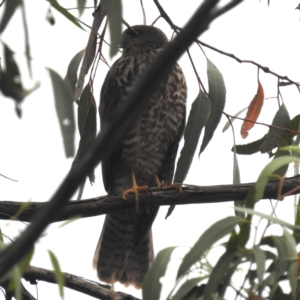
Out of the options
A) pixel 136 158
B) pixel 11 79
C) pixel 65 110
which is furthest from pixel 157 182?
pixel 11 79

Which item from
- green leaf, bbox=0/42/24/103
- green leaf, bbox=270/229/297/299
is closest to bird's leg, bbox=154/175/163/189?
green leaf, bbox=270/229/297/299

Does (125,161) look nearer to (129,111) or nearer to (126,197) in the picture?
(126,197)

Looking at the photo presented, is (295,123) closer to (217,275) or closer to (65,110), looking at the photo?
(217,275)

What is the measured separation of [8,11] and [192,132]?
153 cm

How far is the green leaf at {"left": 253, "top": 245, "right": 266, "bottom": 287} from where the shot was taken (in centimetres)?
148

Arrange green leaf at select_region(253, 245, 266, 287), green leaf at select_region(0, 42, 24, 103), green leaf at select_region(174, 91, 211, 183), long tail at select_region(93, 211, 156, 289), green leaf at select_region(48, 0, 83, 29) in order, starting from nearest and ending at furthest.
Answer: green leaf at select_region(0, 42, 24, 103), green leaf at select_region(253, 245, 266, 287), green leaf at select_region(48, 0, 83, 29), green leaf at select_region(174, 91, 211, 183), long tail at select_region(93, 211, 156, 289)

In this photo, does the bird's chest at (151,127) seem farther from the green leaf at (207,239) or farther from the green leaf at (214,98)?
the green leaf at (207,239)

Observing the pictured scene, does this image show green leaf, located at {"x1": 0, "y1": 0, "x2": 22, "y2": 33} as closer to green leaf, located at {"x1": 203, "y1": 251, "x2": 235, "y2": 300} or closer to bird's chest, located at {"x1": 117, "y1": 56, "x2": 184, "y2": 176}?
green leaf, located at {"x1": 203, "y1": 251, "x2": 235, "y2": 300}

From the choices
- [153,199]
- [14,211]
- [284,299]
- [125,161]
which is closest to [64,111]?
[284,299]

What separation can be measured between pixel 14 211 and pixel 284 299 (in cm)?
119

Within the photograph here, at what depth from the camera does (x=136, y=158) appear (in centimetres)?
391

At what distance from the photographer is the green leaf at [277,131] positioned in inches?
115

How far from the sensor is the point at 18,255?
866 millimetres

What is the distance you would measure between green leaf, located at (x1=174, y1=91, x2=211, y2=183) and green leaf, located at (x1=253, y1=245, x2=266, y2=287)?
1.20m
